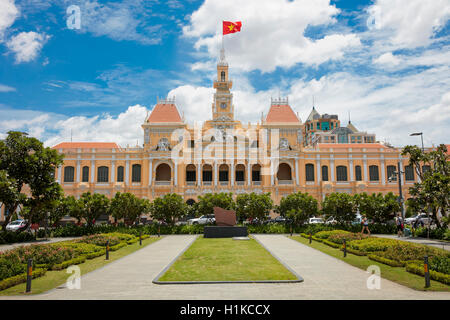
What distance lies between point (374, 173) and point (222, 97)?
26.8 metres

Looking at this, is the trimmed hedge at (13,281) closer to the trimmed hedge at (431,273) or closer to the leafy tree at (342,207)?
the trimmed hedge at (431,273)

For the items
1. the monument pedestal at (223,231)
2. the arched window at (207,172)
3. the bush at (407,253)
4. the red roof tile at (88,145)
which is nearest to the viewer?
the bush at (407,253)

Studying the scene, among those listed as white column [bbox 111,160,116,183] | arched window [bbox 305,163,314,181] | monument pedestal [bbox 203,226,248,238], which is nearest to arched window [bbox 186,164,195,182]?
white column [bbox 111,160,116,183]

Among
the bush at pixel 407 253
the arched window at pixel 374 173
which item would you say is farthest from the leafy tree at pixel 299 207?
the arched window at pixel 374 173

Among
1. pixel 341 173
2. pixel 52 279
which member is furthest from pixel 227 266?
pixel 341 173

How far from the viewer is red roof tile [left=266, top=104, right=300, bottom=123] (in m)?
56.3

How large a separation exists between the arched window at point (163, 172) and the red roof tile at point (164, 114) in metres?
7.26

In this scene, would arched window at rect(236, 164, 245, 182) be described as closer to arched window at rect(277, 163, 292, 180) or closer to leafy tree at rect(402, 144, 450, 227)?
arched window at rect(277, 163, 292, 180)

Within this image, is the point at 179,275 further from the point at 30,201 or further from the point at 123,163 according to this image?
the point at 123,163

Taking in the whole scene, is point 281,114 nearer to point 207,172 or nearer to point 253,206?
point 207,172

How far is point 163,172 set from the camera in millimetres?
56219

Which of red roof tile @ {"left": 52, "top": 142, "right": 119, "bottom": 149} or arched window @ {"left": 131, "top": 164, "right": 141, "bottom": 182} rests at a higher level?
red roof tile @ {"left": 52, "top": 142, "right": 119, "bottom": 149}

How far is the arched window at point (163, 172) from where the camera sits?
5594cm

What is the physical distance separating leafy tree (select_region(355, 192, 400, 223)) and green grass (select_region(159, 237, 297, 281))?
586 inches
